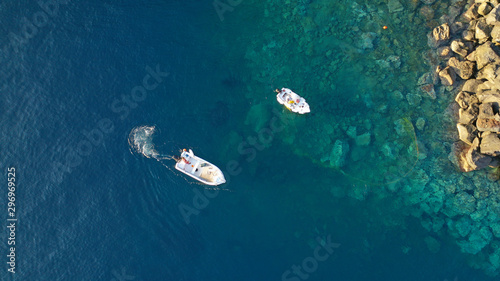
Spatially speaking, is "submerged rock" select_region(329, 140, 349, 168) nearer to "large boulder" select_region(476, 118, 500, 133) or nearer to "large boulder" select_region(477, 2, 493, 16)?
"large boulder" select_region(476, 118, 500, 133)

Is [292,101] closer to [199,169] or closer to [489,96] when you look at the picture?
[199,169]

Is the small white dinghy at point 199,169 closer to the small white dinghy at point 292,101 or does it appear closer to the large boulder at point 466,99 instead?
the small white dinghy at point 292,101

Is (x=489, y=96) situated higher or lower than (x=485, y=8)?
lower

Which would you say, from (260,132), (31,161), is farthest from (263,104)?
(31,161)

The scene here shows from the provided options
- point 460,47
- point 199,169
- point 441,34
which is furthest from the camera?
point 441,34

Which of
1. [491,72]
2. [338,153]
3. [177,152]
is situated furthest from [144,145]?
[491,72]

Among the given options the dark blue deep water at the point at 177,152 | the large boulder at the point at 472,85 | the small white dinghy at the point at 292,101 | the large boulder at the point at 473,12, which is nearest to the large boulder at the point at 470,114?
the large boulder at the point at 472,85

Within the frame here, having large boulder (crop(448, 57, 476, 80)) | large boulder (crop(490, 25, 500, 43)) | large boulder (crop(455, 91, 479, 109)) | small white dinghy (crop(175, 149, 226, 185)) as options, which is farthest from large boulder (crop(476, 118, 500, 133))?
small white dinghy (crop(175, 149, 226, 185))
